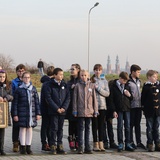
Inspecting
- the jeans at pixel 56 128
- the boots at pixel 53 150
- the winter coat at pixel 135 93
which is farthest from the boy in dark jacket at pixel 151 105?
the boots at pixel 53 150

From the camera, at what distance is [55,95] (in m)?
9.32

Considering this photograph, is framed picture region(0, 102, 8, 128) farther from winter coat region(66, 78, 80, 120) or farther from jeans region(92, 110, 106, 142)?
jeans region(92, 110, 106, 142)

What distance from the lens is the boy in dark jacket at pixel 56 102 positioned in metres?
9.28

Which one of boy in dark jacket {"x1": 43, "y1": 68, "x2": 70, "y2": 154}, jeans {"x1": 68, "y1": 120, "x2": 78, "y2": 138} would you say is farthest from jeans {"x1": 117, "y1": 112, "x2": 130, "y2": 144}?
boy in dark jacket {"x1": 43, "y1": 68, "x2": 70, "y2": 154}

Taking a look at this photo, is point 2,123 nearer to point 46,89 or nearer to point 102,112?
point 46,89

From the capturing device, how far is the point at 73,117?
9672 mm

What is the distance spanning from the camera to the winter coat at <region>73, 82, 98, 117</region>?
9.42m

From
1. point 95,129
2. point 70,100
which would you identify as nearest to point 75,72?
point 70,100

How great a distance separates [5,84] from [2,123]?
81 centimetres

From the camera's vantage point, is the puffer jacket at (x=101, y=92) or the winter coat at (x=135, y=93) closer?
the puffer jacket at (x=101, y=92)

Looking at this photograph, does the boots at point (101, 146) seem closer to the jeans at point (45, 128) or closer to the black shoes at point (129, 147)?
the black shoes at point (129, 147)

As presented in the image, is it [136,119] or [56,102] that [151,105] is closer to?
[136,119]

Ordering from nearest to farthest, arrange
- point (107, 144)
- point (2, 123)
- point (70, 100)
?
point (2, 123) → point (70, 100) → point (107, 144)

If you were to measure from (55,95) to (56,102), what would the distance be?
0.48 ft
